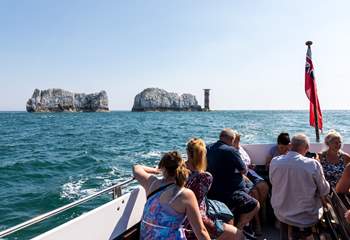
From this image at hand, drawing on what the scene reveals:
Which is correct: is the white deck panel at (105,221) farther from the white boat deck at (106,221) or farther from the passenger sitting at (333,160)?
the passenger sitting at (333,160)

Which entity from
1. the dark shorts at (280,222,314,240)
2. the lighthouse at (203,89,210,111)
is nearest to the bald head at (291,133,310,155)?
the dark shorts at (280,222,314,240)

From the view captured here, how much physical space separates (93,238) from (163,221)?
645mm

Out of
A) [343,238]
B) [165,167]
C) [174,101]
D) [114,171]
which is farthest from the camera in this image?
[174,101]

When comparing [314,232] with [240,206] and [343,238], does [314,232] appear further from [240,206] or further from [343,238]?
[240,206]

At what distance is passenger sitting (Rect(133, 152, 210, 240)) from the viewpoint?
2.10 m

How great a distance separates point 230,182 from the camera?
3324 millimetres

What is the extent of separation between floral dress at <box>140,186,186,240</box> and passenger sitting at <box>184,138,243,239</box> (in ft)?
1.32

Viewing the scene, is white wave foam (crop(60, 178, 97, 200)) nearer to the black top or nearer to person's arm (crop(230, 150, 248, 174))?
the black top

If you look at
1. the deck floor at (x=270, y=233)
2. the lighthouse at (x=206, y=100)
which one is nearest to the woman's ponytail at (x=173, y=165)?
the deck floor at (x=270, y=233)

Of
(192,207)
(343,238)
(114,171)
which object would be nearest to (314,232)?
(343,238)

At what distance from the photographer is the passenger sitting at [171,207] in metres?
2.10

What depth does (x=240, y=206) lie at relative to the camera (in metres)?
3.29

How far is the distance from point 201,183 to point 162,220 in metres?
0.55

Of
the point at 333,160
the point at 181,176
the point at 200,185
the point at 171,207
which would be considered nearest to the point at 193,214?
the point at 171,207
